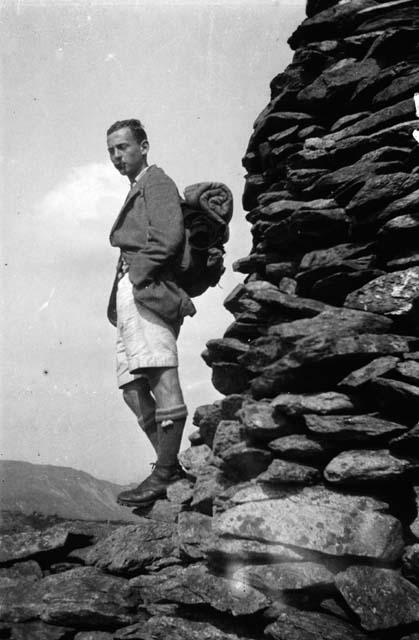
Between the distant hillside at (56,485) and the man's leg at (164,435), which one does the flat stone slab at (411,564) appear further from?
the distant hillside at (56,485)

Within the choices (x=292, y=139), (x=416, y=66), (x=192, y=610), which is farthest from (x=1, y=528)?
(x=416, y=66)

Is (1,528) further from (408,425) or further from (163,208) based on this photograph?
(408,425)

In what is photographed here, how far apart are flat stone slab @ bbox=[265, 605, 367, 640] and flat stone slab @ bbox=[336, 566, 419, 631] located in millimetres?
123

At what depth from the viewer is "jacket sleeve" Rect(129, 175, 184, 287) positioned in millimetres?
5484

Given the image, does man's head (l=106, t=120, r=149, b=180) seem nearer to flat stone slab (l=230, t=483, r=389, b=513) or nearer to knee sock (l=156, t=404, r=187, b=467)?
knee sock (l=156, t=404, r=187, b=467)

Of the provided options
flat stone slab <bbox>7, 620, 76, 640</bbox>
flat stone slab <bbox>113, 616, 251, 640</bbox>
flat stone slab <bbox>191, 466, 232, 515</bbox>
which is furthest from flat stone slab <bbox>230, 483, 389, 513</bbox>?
flat stone slab <bbox>7, 620, 76, 640</bbox>

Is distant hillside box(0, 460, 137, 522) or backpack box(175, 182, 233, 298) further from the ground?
backpack box(175, 182, 233, 298)

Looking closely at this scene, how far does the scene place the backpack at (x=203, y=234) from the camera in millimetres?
5703

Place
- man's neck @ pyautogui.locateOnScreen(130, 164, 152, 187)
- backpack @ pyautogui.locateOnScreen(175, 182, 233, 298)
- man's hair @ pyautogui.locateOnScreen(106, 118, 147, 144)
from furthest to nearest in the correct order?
man's neck @ pyautogui.locateOnScreen(130, 164, 152, 187) < man's hair @ pyautogui.locateOnScreen(106, 118, 147, 144) < backpack @ pyautogui.locateOnScreen(175, 182, 233, 298)

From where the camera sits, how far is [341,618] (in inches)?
134

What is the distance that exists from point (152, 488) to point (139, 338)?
137cm

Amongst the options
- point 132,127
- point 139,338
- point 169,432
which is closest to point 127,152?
point 132,127

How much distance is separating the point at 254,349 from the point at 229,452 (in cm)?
83

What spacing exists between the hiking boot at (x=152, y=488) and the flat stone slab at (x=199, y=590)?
930 mm
